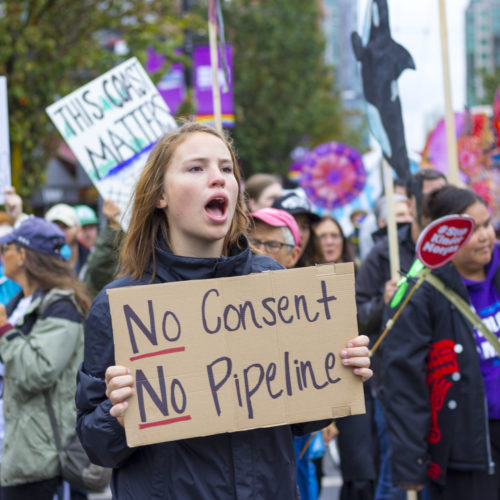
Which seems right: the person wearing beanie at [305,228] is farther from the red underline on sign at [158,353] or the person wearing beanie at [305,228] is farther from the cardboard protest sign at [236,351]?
the red underline on sign at [158,353]

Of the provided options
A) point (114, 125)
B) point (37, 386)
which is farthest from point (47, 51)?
point (37, 386)

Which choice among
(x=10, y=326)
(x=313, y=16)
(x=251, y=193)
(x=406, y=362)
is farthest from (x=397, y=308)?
(x=313, y=16)

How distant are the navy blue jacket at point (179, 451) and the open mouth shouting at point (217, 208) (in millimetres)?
118

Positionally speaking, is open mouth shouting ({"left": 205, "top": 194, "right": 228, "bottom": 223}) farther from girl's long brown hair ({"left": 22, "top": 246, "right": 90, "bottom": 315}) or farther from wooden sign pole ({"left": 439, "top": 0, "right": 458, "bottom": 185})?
wooden sign pole ({"left": 439, "top": 0, "right": 458, "bottom": 185})

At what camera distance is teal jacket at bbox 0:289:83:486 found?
3.71 m

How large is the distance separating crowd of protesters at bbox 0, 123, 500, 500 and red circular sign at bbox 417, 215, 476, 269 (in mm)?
189

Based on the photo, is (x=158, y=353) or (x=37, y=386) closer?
(x=158, y=353)

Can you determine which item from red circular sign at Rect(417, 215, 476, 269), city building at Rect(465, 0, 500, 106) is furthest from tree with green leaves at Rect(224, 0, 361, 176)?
city building at Rect(465, 0, 500, 106)

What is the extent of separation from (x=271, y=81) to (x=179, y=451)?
2476cm

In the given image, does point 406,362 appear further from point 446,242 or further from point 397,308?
point 446,242

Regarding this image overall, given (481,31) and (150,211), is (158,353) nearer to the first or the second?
(150,211)

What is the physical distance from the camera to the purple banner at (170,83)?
13.2 meters

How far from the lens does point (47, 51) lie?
34.8 feet

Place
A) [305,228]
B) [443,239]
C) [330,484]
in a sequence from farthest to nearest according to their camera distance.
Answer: [330,484], [305,228], [443,239]
